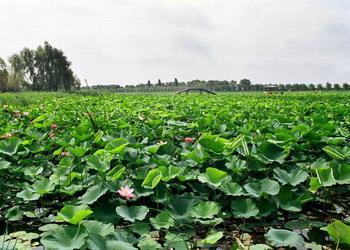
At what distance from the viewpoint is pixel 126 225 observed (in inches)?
80.3

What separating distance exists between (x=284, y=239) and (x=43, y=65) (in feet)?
159

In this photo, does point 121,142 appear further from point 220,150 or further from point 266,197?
point 266,197

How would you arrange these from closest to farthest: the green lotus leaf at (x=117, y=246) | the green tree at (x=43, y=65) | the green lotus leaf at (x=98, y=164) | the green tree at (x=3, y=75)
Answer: the green lotus leaf at (x=117, y=246) → the green lotus leaf at (x=98, y=164) → the green tree at (x=3, y=75) → the green tree at (x=43, y=65)

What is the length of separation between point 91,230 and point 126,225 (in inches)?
21.7

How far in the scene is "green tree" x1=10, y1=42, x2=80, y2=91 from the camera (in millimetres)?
46469

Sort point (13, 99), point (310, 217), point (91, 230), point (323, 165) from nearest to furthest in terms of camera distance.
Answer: point (91, 230), point (310, 217), point (323, 165), point (13, 99)

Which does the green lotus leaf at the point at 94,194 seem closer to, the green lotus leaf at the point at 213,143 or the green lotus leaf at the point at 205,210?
the green lotus leaf at the point at 205,210

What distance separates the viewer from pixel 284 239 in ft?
5.19

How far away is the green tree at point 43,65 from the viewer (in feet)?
152

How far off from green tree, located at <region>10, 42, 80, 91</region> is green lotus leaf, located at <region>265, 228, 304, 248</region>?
1887 inches

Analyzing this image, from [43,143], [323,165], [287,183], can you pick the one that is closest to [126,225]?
[287,183]

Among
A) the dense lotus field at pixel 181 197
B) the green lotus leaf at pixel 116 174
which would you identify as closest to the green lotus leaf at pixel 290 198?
the dense lotus field at pixel 181 197

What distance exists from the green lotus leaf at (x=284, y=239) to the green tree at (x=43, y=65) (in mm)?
47925

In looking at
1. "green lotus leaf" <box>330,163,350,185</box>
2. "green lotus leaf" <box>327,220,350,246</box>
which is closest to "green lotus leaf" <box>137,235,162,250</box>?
"green lotus leaf" <box>327,220,350,246</box>
